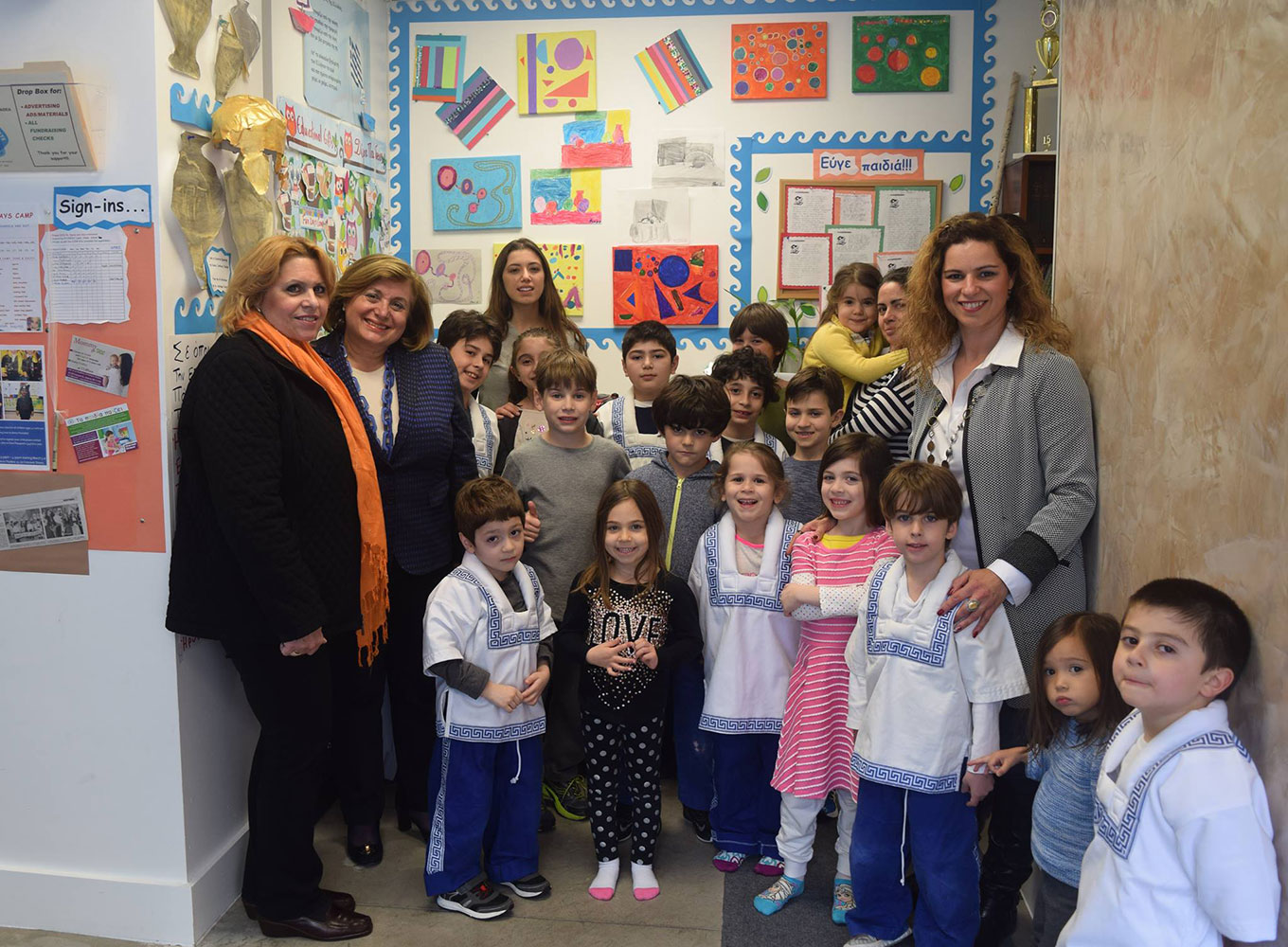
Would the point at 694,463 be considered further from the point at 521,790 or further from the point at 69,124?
the point at 69,124

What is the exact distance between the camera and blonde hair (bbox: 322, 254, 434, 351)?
8.38 feet

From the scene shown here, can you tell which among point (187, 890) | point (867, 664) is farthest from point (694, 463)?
point (187, 890)

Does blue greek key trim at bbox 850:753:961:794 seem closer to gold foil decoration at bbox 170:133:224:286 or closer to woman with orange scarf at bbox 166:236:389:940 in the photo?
woman with orange scarf at bbox 166:236:389:940

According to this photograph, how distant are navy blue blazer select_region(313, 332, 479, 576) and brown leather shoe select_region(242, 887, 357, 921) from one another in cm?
77

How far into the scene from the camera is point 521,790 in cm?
259

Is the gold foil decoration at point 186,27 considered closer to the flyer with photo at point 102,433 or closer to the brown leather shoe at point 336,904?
the flyer with photo at point 102,433

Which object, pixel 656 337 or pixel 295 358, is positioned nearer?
pixel 295 358

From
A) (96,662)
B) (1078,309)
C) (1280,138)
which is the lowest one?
(96,662)

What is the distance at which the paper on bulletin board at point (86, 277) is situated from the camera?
232 centimetres

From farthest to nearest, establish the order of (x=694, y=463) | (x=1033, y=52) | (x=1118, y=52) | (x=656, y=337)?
(x=1033, y=52) → (x=656, y=337) → (x=694, y=463) → (x=1118, y=52)

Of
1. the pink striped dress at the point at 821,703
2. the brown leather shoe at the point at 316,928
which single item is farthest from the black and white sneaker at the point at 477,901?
the pink striped dress at the point at 821,703

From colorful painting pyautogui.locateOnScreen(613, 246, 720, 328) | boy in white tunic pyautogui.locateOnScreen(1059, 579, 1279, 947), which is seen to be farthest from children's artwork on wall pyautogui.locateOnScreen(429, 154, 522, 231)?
boy in white tunic pyautogui.locateOnScreen(1059, 579, 1279, 947)

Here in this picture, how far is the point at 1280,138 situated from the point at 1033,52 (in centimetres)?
284

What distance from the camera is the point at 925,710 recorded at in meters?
2.17
